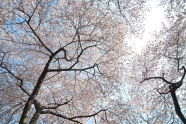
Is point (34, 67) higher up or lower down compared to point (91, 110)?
higher up

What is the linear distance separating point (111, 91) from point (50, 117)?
16.1 ft

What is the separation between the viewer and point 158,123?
51.1 ft

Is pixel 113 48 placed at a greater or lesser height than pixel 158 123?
greater

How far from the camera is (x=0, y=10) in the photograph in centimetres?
1148

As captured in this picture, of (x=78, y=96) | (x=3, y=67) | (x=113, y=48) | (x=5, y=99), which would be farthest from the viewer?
(x=78, y=96)

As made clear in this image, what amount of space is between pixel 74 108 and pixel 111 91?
299 cm

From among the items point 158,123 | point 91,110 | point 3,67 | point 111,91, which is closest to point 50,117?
point 91,110

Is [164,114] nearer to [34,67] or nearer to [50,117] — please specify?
[50,117]

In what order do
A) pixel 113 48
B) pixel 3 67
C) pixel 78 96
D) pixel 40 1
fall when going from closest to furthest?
pixel 3 67 < pixel 40 1 < pixel 113 48 < pixel 78 96

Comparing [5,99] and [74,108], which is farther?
[74,108]

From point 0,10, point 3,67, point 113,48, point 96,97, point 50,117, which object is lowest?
point 50,117

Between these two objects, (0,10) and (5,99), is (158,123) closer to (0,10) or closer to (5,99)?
(5,99)

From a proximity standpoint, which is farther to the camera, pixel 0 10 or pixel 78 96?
pixel 78 96

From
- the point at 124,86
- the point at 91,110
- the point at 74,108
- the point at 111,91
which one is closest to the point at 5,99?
the point at 74,108
